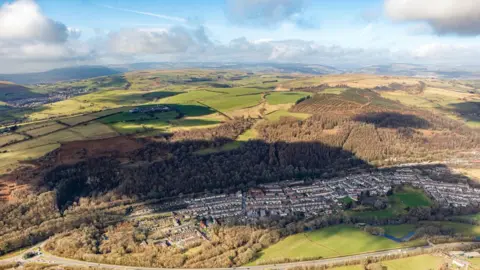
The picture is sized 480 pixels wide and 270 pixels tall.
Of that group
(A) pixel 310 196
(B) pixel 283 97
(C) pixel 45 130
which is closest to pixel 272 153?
(A) pixel 310 196

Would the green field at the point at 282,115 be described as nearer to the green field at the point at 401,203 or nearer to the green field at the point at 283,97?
the green field at the point at 283,97

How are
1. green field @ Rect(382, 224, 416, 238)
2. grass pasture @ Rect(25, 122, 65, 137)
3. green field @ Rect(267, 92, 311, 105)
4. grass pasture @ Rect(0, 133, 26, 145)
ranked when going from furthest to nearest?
green field @ Rect(267, 92, 311, 105), grass pasture @ Rect(25, 122, 65, 137), grass pasture @ Rect(0, 133, 26, 145), green field @ Rect(382, 224, 416, 238)

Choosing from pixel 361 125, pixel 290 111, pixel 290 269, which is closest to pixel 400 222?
pixel 290 269

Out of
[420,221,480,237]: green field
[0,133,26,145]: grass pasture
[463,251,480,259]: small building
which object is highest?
[0,133,26,145]: grass pasture

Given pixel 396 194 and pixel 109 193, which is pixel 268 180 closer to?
pixel 396 194

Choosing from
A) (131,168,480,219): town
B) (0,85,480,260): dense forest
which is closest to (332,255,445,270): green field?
(0,85,480,260): dense forest

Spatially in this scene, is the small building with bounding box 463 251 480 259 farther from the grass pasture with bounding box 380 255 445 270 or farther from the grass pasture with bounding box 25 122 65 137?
the grass pasture with bounding box 25 122 65 137

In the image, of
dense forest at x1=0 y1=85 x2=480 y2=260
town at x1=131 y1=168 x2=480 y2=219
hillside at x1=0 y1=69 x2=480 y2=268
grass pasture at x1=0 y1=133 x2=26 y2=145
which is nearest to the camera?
hillside at x1=0 y1=69 x2=480 y2=268

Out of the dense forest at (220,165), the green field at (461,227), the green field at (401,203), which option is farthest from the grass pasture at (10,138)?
the green field at (461,227)
